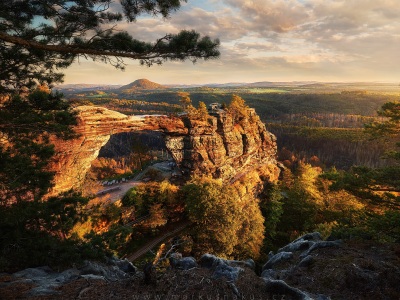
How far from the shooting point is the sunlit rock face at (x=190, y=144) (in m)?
25.9

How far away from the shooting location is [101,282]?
7328mm

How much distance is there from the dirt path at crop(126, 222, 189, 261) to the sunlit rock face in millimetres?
9345

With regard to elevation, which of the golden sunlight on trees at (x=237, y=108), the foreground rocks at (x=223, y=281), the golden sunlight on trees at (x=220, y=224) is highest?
the golden sunlight on trees at (x=237, y=108)

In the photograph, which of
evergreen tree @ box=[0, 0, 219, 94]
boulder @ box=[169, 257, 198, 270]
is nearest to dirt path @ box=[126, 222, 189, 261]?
boulder @ box=[169, 257, 198, 270]

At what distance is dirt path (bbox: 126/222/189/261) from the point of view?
22.8 m

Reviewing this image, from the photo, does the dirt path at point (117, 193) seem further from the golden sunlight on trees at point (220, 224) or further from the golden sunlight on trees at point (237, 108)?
the golden sunlight on trees at point (237, 108)

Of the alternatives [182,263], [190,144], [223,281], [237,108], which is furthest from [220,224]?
[237,108]

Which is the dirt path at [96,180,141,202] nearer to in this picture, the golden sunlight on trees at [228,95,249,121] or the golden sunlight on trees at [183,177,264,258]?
the golden sunlight on trees at [183,177,264,258]

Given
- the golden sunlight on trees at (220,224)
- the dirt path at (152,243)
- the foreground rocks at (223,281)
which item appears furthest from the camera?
the dirt path at (152,243)

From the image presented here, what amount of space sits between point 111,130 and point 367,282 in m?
27.6

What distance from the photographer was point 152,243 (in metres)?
25.5

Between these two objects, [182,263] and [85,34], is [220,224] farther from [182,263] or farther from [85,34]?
[85,34]

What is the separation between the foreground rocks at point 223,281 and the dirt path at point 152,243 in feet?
42.7

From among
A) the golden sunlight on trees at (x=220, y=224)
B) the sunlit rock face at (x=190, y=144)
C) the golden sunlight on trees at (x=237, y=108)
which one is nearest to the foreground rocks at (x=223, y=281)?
the golden sunlight on trees at (x=220, y=224)
